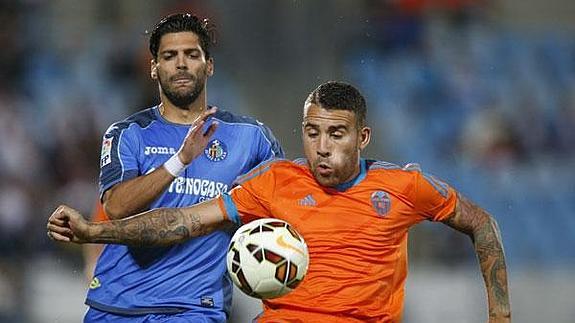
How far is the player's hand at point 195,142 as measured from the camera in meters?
5.44

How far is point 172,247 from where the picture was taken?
569 centimetres

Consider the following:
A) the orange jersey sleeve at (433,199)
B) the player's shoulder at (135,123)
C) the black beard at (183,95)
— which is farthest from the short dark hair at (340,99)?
the player's shoulder at (135,123)

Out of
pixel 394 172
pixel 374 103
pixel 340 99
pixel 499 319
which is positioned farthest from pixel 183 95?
pixel 374 103

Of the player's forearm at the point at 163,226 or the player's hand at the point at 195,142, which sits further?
the player's hand at the point at 195,142

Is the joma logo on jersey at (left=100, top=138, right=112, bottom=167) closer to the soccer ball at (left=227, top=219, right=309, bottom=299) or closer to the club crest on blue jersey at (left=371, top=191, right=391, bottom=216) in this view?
the soccer ball at (left=227, top=219, right=309, bottom=299)

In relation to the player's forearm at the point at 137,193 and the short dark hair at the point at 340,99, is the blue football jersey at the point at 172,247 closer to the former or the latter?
the player's forearm at the point at 137,193

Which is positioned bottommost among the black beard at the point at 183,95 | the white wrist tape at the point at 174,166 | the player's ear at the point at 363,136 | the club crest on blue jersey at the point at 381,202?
the club crest on blue jersey at the point at 381,202

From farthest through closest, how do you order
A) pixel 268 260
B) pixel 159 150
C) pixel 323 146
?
pixel 159 150
pixel 323 146
pixel 268 260

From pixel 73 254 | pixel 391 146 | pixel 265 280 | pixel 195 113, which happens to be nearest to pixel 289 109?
pixel 391 146

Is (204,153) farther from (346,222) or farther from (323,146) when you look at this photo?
(346,222)

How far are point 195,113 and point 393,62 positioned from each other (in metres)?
8.24

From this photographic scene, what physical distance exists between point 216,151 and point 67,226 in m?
1.00

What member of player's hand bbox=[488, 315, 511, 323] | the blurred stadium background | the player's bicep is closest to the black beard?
the player's bicep

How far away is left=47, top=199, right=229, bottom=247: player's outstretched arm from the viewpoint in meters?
5.18
